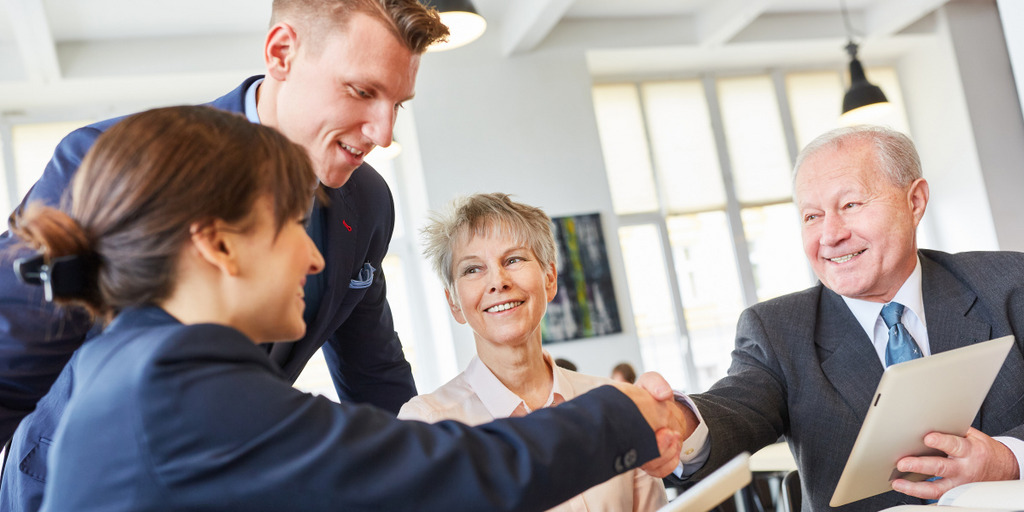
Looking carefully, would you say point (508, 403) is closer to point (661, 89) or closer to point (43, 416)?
point (43, 416)

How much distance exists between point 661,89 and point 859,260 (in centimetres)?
666

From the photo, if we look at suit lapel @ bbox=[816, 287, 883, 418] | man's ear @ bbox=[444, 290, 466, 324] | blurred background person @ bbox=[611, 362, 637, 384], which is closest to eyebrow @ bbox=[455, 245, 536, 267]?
man's ear @ bbox=[444, 290, 466, 324]

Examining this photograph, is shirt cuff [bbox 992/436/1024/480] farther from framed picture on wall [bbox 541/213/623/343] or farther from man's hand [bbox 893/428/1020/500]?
framed picture on wall [bbox 541/213/623/343]

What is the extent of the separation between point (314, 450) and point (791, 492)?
5.58ft

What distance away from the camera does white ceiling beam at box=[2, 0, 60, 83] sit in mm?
5180

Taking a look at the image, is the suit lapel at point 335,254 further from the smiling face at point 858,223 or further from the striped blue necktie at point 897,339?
the striped blue necktie at point 897,339

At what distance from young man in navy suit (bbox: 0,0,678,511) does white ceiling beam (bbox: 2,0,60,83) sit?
4356 mm

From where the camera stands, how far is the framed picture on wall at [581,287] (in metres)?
6.92

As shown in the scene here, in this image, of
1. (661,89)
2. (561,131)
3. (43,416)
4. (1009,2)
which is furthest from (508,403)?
(661,89)

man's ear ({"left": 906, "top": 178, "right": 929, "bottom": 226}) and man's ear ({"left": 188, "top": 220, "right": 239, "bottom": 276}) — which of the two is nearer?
man's ear ({"left": 188, "top": 220, "right": 239, "bottom": 276})

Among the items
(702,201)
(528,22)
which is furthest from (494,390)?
(702,201)

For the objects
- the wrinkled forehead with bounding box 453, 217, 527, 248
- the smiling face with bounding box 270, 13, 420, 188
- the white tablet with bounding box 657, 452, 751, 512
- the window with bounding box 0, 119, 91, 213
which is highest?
the window with bounding box 0, 119, 91, 213

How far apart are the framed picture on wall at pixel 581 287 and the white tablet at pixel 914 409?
5.38 metres

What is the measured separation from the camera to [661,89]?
8.31 metres
